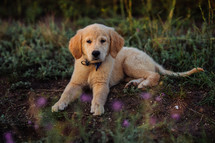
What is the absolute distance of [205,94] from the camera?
10.3ft

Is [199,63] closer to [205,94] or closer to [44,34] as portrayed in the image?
[205,94]

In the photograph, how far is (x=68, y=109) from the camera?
3.03 metres

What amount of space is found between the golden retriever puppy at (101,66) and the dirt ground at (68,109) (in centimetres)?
17

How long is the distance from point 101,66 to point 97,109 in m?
0.73

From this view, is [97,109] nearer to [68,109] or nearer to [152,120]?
[68,109]

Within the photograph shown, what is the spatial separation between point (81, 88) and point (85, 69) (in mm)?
302

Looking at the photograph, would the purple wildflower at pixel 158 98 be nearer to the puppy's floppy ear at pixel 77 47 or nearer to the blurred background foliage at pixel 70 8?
the puppy's floppy ear at pixel 77 47

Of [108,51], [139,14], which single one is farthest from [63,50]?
[139,14]

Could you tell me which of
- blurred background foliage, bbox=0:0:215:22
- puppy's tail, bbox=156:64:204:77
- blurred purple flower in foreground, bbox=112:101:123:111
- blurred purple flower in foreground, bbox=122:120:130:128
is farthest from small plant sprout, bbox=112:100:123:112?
blurred background foliage, bbox=0:0:215:22

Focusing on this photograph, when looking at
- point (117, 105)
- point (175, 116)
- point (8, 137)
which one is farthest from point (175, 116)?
point (8, 137)

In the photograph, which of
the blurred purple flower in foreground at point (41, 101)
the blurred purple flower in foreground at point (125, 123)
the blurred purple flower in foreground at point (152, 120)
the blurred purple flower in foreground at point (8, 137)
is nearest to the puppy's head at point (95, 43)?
the blurred purple flower in foreground at point (41, 101)

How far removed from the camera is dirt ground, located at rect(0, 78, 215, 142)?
8.55ft

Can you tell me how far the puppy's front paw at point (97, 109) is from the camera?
2.83 metres

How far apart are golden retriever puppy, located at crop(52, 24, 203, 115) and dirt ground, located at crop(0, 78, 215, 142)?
0.55 feet
